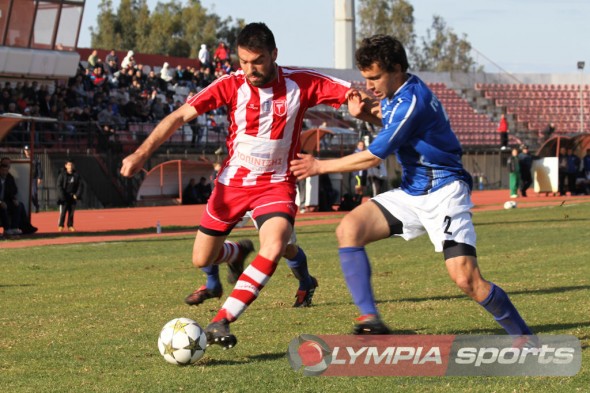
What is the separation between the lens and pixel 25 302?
1141 cm

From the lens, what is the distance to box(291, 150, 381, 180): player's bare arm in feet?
23.8

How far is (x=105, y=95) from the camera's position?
124 ft

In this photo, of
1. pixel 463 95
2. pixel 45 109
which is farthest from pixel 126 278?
pixel 463 95

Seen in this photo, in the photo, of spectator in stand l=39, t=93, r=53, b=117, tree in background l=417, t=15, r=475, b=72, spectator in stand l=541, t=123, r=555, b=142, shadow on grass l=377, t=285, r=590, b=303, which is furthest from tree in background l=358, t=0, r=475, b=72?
shadow on grass l=377, t=285, r=590, b=303

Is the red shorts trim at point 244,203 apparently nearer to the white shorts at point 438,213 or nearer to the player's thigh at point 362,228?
the player's thigh at point 362,228

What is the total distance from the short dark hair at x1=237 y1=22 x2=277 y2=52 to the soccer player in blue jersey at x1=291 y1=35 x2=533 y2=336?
914 mm

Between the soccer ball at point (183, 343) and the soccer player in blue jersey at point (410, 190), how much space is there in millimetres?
1052

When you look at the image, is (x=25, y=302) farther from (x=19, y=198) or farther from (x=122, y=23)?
(x=122, y=23)

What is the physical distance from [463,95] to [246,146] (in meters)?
53.1

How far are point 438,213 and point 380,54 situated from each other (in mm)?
1144

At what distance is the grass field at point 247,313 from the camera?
6.54 metres

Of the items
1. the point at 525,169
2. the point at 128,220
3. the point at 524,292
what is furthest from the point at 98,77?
the point at 524,292

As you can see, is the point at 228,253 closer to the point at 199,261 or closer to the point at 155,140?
the point at 199,261

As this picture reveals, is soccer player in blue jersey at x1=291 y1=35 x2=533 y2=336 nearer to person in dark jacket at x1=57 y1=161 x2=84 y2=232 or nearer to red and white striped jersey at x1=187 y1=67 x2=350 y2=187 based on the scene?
red and white striped jersey at x1=187 y1=67 x2=350 y2=187
